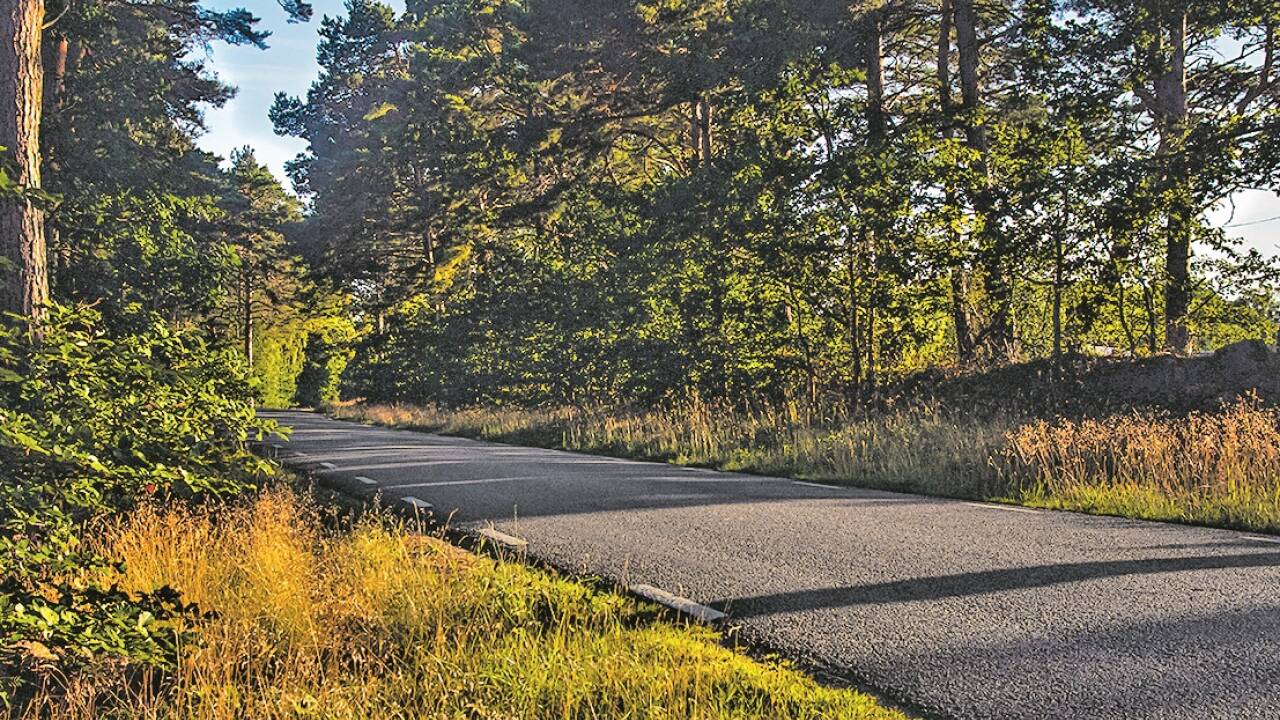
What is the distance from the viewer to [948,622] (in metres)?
4.46

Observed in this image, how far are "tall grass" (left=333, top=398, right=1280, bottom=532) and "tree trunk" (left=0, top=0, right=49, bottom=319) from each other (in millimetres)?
8994

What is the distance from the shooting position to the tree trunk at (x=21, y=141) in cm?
848

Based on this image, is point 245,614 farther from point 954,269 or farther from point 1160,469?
point 954,269

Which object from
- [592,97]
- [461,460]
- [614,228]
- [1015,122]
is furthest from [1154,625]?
[592,97]

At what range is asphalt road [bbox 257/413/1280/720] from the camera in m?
3.61

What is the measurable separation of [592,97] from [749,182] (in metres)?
11.2

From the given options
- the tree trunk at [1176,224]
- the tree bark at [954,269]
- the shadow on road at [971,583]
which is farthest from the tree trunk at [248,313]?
the shadow on road at [971,583]

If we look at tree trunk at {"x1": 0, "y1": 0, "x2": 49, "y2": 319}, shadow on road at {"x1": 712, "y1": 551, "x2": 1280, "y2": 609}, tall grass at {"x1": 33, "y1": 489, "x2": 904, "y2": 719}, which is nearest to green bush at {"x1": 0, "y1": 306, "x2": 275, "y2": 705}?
tall grass at {"x1": 33, "y1": 489, "x2": 904, "y2": 719}

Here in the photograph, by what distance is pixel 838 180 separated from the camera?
14430 mm

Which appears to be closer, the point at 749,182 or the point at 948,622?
the point at 948,622

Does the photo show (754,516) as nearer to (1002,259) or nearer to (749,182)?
(1002,259)

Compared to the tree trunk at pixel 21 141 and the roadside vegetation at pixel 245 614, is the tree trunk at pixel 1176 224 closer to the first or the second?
the roadside vegetation at pixel 245 614

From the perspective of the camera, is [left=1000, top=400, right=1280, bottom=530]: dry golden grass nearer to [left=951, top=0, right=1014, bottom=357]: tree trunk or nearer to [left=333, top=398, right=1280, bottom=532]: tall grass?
[left=333, top=398, right=1280, bottom=532]: tall grass

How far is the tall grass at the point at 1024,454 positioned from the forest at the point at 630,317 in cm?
7
